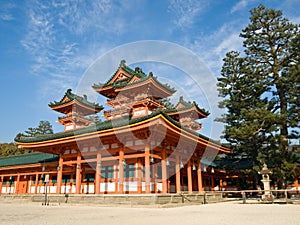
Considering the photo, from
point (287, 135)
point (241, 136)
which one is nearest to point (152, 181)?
point (241, 136)

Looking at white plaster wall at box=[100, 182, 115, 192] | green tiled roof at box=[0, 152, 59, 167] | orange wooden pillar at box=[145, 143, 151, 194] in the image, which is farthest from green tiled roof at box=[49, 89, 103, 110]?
orange wooden pillar at box=[145, 143, 151, 194]

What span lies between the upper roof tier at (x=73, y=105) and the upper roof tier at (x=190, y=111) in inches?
376

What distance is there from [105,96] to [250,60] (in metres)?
16.4

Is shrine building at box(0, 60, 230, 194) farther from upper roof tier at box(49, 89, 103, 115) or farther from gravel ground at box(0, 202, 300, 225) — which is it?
gravel ground at box(0, 202, 300, 225)

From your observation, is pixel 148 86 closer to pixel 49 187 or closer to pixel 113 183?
pixel 113 183

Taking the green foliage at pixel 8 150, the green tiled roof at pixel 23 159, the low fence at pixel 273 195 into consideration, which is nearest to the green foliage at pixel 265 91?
the low fence at pixel 273 195

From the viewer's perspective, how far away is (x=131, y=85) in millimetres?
21906

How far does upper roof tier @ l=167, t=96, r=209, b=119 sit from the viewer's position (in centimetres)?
2939

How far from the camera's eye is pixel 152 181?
18641 mm

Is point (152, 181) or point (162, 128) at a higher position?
point (162, 128)

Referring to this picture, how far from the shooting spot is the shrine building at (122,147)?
16.9m

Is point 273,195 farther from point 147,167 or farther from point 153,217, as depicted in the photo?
point 153,217

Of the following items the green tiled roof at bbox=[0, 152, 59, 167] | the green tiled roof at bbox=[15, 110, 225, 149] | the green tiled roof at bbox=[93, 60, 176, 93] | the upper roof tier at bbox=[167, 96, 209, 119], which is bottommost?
the green tiled roof at bbox=[0, 152, 59, 167]

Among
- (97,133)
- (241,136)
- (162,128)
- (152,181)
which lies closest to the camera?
(162,128)
